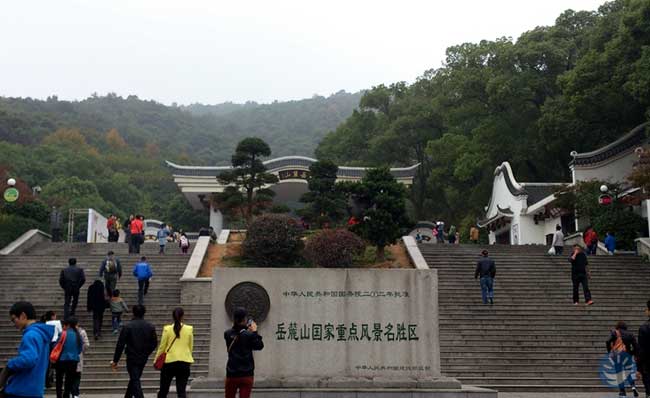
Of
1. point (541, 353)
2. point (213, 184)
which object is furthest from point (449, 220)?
point (541, 353)

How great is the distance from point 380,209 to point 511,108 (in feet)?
44.7

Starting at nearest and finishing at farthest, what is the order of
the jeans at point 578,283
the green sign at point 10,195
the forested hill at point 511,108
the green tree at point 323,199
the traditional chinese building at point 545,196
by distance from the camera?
the jeans at point 578,283, the green sign at point 10,195, the green tree at point 323,199, the traditional chinese building at point 545,196, the forested hill at point 511,108

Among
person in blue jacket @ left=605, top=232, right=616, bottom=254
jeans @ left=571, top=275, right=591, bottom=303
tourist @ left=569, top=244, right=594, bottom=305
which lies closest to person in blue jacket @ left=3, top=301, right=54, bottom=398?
tourist @ left=569, top=244, right=594, bottom=305

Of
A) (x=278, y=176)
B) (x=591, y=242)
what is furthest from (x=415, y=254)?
(x=278, y=176)

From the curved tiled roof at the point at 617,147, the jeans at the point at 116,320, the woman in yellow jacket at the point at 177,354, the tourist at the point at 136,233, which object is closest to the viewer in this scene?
the woman in yellow jacket at the point at 177,354

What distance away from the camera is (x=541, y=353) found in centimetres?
1208

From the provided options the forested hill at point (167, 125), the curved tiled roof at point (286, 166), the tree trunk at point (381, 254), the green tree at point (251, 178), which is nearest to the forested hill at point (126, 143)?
the forested hill at point (167, 125)

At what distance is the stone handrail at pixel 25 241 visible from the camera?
1881 cm

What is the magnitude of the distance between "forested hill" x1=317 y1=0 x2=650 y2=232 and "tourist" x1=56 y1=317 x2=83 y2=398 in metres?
19.1

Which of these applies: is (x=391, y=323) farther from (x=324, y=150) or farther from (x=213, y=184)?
(x=324, y=150)

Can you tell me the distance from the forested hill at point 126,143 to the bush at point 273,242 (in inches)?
294

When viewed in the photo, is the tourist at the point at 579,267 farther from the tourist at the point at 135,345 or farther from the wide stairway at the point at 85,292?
the tourist at the point at 135,345

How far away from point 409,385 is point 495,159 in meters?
24.2

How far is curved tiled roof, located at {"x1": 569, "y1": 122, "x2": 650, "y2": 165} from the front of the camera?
75.4ft
